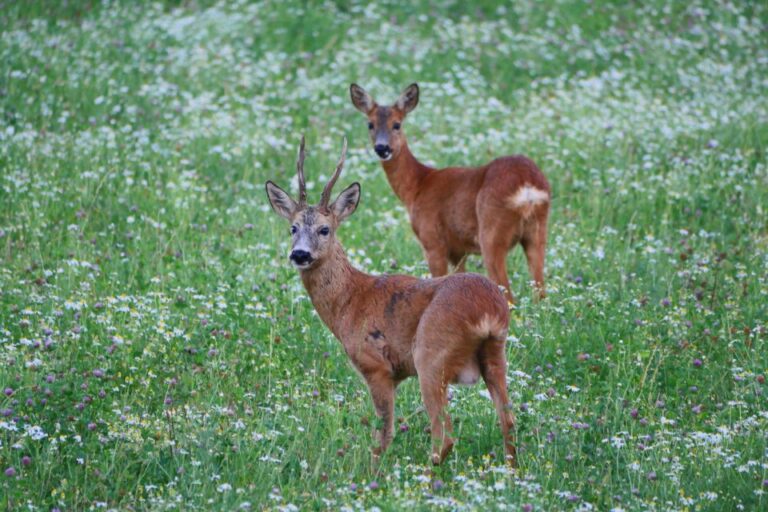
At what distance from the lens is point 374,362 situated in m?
5.80

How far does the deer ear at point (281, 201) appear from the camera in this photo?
6.50 m

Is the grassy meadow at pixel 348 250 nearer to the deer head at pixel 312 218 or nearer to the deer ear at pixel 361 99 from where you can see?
the deer head at pixel 312 218

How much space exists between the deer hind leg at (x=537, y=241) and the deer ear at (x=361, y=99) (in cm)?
232

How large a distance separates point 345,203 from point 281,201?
0.38 meters

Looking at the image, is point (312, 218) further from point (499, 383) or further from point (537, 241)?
point (537, 241)

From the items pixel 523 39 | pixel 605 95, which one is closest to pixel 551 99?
pixel 605 95

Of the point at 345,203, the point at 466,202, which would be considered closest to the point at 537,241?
the point at 466,202

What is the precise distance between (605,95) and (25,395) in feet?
29.0

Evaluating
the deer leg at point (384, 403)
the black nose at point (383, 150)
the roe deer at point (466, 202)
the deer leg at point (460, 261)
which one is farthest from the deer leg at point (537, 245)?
the deer leg at point (384, 403)

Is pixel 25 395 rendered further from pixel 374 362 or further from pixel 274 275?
pixel 274 275

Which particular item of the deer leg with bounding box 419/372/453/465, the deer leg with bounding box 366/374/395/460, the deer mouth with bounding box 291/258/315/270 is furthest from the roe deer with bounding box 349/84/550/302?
the deer leg with bounding box 419/372/453/465


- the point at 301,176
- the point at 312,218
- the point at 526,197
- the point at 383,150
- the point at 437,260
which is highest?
the point at 383,150

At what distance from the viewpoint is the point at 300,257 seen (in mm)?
6090

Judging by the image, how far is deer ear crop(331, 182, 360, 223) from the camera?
651cm
